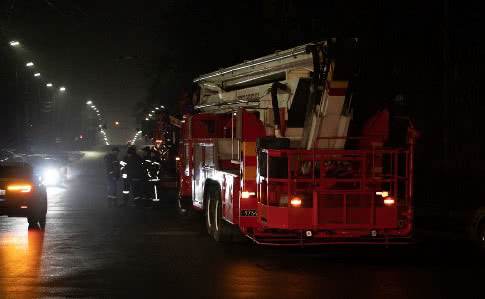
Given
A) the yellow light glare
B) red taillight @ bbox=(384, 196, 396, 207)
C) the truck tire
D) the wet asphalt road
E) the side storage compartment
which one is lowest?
the wet asphalt road

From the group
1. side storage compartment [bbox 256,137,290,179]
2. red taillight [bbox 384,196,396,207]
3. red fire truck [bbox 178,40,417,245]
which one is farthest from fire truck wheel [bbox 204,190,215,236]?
red taillight [bbox 384,196,396,207]

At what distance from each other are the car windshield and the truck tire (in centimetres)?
468

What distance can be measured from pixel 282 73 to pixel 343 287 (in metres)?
4.90

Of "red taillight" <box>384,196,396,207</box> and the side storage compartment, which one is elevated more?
the side storage compartment

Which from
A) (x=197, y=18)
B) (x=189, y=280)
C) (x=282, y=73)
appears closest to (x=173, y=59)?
(x=197, y=18)

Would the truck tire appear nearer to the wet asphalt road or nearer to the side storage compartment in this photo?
the wet asphalt road

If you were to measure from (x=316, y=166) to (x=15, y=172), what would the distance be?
7795mm

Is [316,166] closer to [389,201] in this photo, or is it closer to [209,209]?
[389,201]

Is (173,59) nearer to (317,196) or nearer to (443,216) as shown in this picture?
(443,216)

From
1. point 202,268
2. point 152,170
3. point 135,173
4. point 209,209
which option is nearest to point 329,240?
point 202,268

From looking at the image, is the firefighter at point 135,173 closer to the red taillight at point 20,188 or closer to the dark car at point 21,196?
the dark car at point 21,196

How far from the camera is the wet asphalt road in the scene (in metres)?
10.2

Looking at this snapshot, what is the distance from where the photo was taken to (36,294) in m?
9.76

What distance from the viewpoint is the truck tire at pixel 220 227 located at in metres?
15.2
